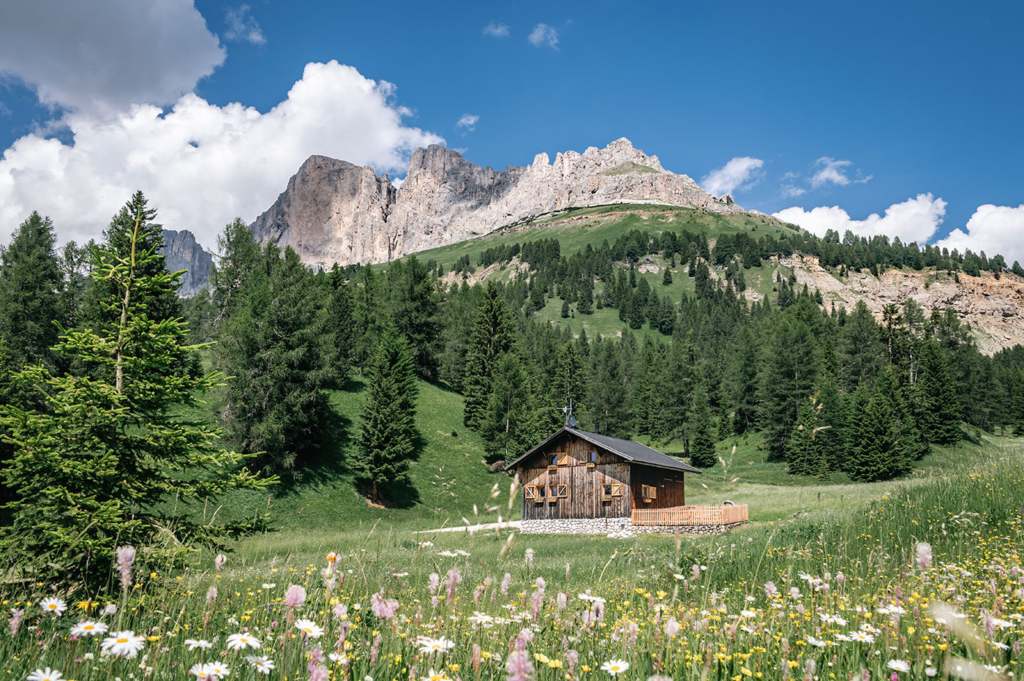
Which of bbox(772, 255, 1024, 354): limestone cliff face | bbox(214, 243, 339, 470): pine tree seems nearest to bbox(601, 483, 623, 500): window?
bbox(214, 243, 339, 470): pine tree

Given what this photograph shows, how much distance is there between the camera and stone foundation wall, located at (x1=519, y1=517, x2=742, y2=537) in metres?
31.1

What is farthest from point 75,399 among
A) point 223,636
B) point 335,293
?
point 335,293

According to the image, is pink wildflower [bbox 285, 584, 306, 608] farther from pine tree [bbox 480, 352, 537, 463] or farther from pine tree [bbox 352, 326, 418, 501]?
pine tree [bbox 480, 352, 537, 463]

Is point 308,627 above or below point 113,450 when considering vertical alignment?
below

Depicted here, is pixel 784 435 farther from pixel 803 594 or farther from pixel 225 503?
pixel 803 594

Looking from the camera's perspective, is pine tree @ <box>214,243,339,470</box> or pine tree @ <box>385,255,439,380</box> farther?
pine tree @ <box>385,255,439,380</box>

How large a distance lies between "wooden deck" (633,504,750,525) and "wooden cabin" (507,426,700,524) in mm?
983

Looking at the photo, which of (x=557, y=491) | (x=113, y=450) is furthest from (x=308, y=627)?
(x=557, y=491)

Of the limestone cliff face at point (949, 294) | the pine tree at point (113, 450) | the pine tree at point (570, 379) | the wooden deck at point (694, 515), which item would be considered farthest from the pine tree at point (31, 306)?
the limestone cliff face at point (949, 294)

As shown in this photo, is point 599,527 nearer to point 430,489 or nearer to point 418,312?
point 430,489

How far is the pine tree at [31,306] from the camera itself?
143ft

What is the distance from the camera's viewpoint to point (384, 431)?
→ 41.6 m

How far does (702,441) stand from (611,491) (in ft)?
129

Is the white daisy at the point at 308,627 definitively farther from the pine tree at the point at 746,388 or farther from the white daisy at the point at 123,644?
the pine tree at the point at 746,388
